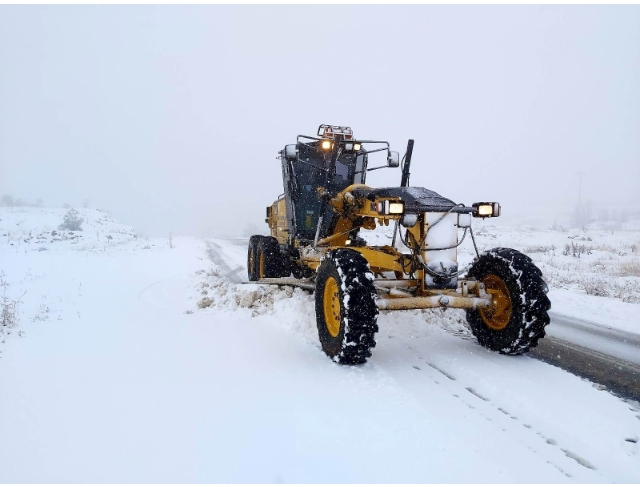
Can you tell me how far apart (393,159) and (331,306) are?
300cm

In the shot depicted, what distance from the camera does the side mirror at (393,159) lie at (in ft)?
21.4

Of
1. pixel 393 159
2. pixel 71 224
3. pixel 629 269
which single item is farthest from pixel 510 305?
pixel 71 224

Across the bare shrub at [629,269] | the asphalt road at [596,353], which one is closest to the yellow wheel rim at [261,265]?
the asphalt road at [596,353]

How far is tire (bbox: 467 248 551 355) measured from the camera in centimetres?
422

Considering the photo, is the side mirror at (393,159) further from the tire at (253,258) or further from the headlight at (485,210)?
the tire at (253,258)

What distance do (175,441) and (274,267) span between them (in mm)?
5535

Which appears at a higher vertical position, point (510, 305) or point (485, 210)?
point (485, 210)

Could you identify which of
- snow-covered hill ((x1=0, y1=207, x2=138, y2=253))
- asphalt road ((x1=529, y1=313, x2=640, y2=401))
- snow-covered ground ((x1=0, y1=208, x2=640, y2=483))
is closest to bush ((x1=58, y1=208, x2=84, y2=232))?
snow-covered hill ((x1=0, y1=207, x2=138, y2=253))

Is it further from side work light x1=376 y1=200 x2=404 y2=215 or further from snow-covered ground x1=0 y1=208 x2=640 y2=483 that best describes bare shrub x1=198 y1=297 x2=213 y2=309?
side work light x1=376 y1=200 x2=404 y2=215

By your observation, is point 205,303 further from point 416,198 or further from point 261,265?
point 416,198

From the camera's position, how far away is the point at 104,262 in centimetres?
1177

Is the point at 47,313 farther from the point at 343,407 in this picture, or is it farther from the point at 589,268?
the point at 589,268

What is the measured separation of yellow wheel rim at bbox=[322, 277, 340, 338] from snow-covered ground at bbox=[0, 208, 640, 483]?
351 mm

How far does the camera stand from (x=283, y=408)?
3.20 m
